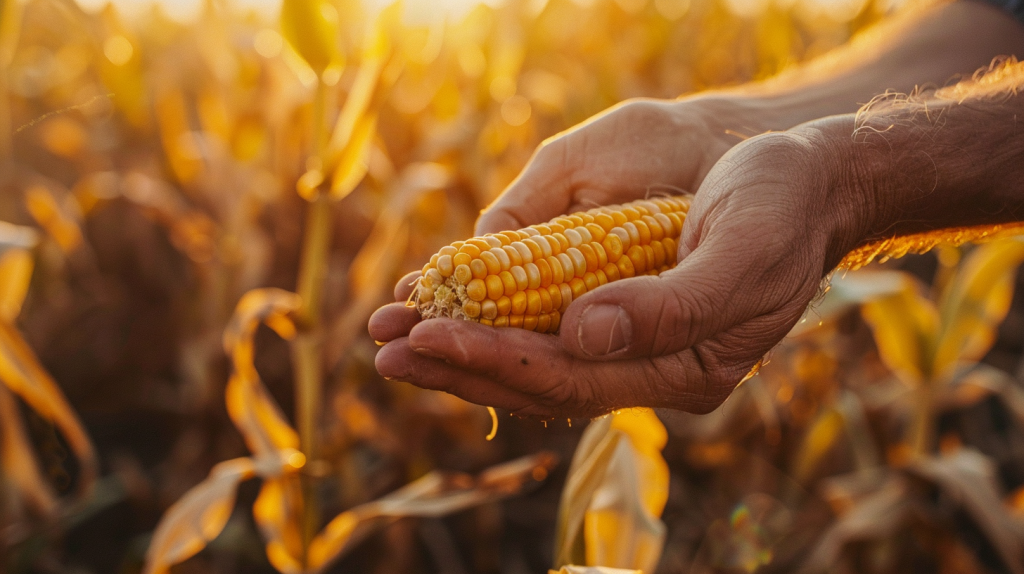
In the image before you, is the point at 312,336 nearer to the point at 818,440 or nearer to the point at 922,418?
the point at 818,440

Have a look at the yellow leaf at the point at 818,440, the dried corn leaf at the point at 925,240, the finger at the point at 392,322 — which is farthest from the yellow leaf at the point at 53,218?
the yellow leaf at the point at 818,440

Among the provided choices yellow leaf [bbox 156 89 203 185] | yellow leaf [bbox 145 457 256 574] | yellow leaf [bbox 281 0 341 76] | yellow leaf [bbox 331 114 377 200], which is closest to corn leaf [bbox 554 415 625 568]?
yellow leaf [bbox 145 457 256 574]

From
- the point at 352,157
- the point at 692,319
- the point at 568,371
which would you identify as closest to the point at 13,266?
the point at 352,157

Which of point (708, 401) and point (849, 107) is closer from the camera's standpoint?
point (708, 401)

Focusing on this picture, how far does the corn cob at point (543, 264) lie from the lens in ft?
4.35

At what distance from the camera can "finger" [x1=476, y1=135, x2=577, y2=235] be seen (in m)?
1.91

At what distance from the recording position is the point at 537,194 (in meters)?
1.97

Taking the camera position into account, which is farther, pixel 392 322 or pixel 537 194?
pixel 537 194

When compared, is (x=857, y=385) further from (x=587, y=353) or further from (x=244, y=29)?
(x=244, y=29)

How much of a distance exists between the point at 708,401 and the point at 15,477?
8.67ft

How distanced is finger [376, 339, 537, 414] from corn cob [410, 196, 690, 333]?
0.37 ft

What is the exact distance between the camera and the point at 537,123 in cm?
564

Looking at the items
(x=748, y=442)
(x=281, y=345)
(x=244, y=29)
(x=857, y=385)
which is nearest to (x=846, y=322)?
(x=857, y=385)

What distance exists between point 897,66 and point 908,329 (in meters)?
1.12
